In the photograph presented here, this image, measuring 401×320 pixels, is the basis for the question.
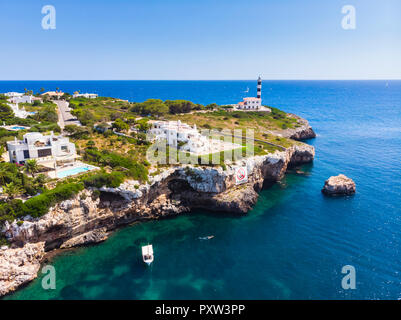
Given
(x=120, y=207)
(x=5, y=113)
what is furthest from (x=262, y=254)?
(x=5, y=113)

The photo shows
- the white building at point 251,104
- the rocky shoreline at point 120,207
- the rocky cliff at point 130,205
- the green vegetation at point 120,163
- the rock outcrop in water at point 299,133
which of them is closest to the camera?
the rocky shoreline at point 120,207

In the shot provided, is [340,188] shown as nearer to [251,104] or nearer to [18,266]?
[18,266]

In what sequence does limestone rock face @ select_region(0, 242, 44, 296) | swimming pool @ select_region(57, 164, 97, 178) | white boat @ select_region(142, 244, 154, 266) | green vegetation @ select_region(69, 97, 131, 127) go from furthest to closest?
green vegetation @ select_region(69, 97, 131, 127) < swimming pool @ select_region(57, 164, 97, 178) < white boat @ select_region(142, 244, 154, 266) < limestone rock face @ select_region(0, 242, 44, 296)

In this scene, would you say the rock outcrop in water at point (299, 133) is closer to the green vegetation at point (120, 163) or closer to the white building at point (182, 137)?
the white building at point (182, 137)

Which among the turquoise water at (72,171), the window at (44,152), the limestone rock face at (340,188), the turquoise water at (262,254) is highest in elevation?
the window at (44,152)

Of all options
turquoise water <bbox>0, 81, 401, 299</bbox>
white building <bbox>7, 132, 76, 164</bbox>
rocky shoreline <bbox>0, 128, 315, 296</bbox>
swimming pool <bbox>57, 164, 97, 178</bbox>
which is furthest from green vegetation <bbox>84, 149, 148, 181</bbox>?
turquoise water <bbox>0, 81, 401, 299</bbox>

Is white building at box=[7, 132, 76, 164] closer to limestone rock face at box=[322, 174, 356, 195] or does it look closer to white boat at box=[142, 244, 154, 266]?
white boat at box=[142, 244, 154, 266]

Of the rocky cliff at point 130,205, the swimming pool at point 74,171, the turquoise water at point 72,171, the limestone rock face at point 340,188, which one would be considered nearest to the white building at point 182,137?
the rocky cliff at point 130,205
